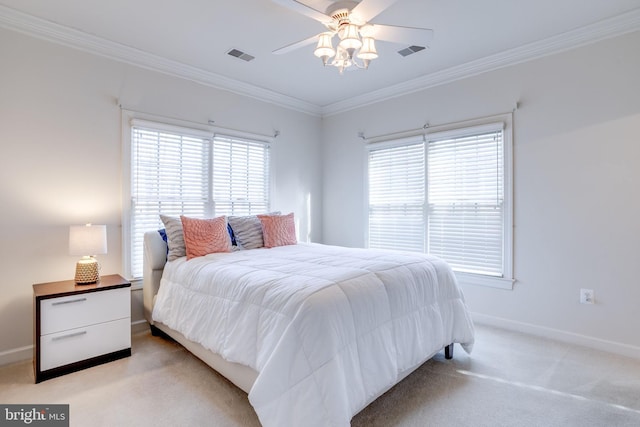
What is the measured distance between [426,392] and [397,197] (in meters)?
2.51

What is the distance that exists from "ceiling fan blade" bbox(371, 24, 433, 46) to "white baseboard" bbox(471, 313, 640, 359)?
2793 millimetres

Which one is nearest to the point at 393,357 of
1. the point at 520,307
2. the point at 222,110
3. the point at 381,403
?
the point at 381,403

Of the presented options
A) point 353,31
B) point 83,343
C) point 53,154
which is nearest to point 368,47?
point 353,31

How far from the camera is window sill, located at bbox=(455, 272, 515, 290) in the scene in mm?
3294

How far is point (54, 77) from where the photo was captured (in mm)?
2777

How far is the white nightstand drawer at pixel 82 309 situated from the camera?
230 cm

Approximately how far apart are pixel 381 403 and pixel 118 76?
360 centimetres

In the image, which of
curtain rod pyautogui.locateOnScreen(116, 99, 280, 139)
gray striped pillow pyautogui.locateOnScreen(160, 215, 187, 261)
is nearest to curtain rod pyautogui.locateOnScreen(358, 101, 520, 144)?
curtain rod pyautogui.locateOnScreen(116, 99, 280, 139)

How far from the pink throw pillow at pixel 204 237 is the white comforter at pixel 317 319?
0.55 feet

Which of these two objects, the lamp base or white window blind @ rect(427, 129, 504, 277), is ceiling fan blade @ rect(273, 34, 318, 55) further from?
the lamp base

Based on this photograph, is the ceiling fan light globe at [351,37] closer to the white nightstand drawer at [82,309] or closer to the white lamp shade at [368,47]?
the white lamp shade at [368,47]

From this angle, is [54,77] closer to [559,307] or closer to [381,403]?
[381,403]

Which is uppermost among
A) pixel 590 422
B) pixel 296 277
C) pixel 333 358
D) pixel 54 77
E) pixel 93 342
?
pixel 54 77
